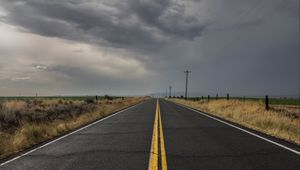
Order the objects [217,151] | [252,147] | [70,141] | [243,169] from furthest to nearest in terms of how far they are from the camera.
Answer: [70,141], [252,147], [217,151], [243,169]

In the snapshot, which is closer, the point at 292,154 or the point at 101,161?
the point at 101,161

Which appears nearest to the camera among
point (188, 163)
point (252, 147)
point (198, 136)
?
point (188, 163)

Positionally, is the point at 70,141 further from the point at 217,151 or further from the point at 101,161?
the point at 217,151

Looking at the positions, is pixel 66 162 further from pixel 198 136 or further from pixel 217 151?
pixel 198 136

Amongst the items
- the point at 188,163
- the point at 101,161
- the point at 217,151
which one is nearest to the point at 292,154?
the point at 217,151

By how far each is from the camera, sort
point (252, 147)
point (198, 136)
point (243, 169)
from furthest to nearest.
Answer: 1. point (198, 136)
2. point (252, 147)
3. point (243, 169)

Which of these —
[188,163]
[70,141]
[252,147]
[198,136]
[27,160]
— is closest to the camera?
[188,163]

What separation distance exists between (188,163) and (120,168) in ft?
5.26

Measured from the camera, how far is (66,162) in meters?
7.72

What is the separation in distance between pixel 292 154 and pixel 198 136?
4118 millimetres

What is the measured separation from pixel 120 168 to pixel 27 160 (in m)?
2.75

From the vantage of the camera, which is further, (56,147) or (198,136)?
(198,136)

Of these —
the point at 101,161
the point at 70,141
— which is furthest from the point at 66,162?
the point at 70,141

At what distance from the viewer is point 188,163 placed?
7.42 meters
